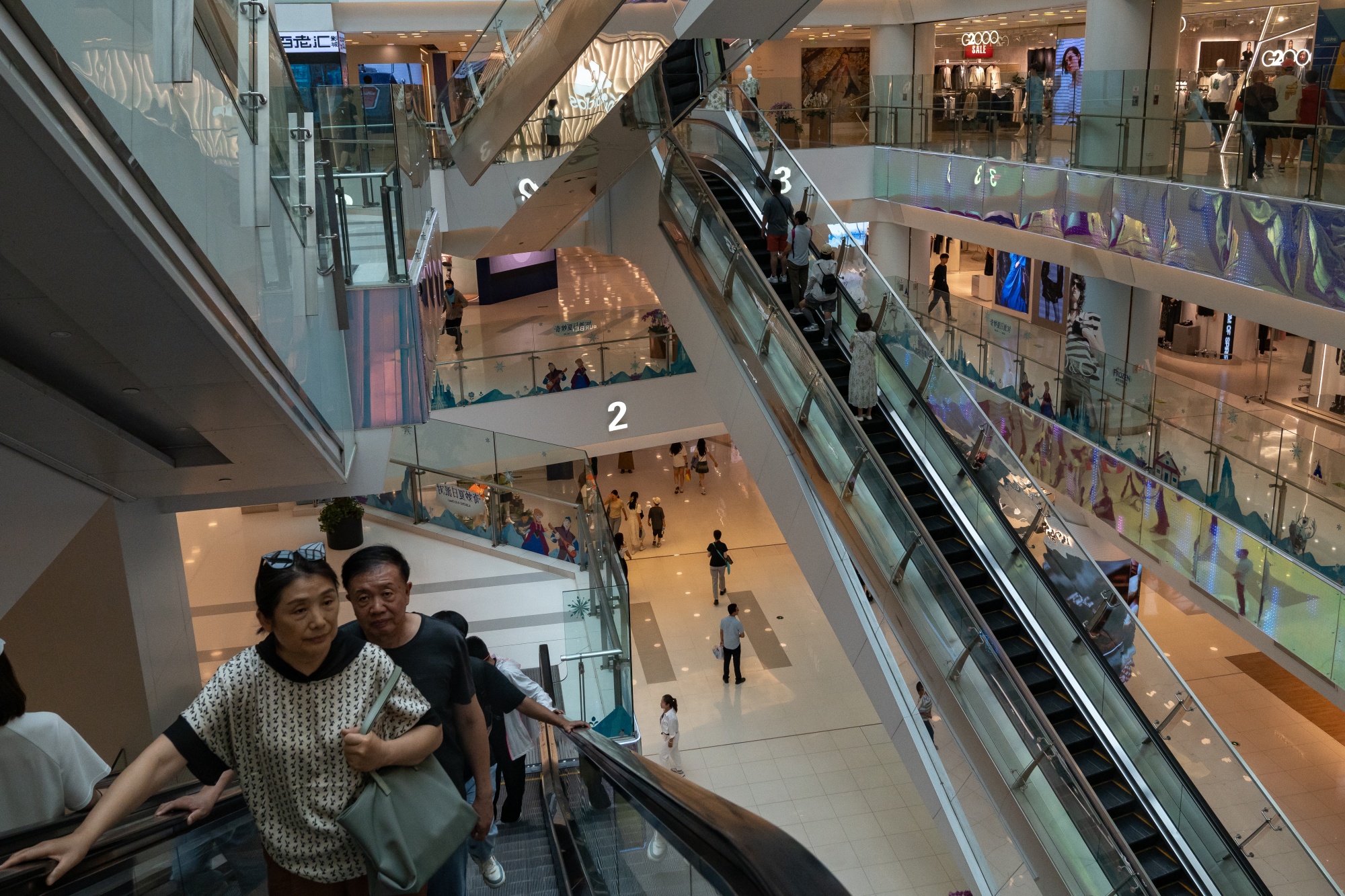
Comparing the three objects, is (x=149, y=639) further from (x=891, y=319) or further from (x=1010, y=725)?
(x=891, y=319)

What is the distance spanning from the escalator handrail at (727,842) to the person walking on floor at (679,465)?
19.0 metres

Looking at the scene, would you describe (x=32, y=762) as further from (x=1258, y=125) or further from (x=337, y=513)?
(x=1258, y=125)

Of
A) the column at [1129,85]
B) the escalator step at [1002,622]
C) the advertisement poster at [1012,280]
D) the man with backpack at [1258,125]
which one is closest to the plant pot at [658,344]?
the column at [1129,85]

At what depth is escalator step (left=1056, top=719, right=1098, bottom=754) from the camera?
24.8ft

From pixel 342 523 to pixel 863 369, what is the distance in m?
7.10

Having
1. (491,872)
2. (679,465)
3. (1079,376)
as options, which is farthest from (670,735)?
(679,465)

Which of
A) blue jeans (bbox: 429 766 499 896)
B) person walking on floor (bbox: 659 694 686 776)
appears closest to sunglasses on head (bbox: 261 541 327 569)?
blue jeans (bbox: 429 766 499 896)

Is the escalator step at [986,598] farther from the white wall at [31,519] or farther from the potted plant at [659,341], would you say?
the potted plant at [659,341]

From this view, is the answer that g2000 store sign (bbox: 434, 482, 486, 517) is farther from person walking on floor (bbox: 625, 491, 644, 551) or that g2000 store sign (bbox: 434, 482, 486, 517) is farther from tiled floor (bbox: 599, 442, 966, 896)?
person walking on floor (bbox: 625, 491, 644, 551)

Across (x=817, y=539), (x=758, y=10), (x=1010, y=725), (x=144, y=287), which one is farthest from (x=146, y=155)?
(x=817, y=539)

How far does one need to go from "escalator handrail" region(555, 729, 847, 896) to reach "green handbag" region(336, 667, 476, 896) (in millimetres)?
434

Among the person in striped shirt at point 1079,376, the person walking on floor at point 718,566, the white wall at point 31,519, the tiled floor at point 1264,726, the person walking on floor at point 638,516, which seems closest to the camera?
the white wall at point 31,519

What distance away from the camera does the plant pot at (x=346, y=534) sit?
44.5 ft

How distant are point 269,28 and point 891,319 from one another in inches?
259
